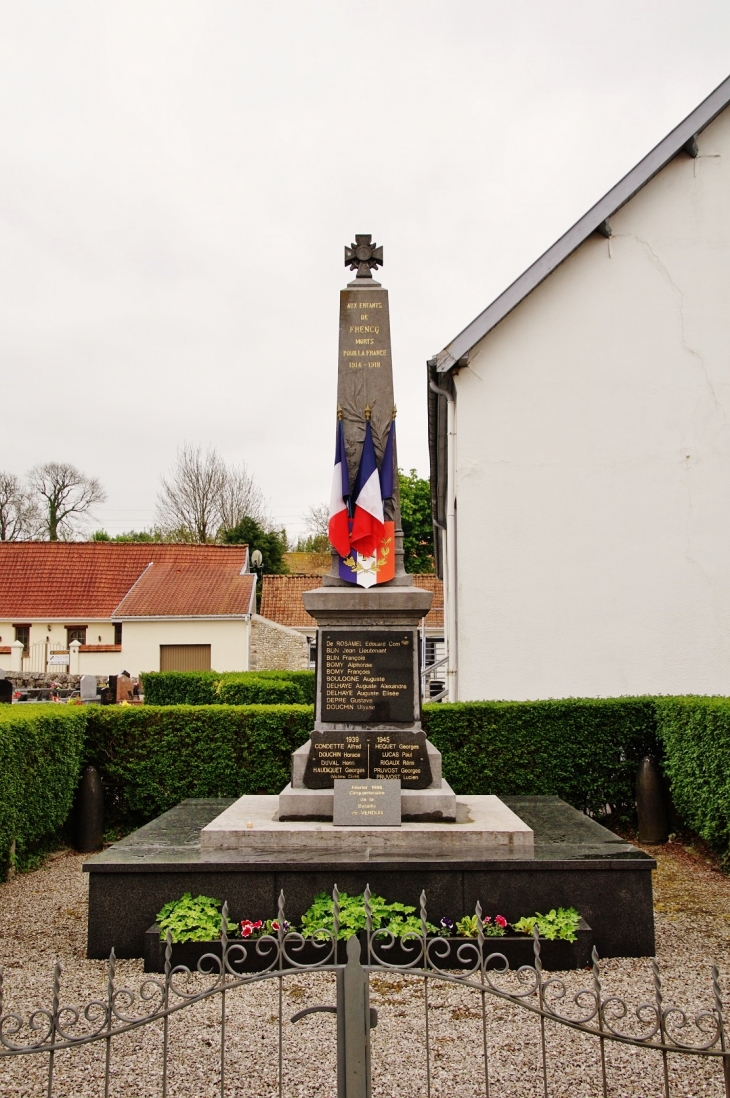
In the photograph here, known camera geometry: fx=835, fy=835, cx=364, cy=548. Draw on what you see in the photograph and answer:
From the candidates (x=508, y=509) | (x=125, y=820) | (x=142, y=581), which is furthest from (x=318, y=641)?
(x=142, y=581)

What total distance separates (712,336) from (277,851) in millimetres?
9924

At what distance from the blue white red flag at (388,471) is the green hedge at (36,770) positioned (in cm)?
406

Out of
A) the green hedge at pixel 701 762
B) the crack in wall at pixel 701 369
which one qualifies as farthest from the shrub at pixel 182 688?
the green hedge at pixel 701 762

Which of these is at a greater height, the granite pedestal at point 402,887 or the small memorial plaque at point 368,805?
the small memorial plaque at point 368,805

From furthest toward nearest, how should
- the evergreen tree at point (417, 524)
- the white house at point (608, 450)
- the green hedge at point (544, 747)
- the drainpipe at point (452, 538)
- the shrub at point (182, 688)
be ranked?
1. the evergreen tree at point (417, 524)
2. the shrub at point (182, 688)
3. the drainpipe at point (452, 538)
4. the white house at point (608, 450)
5. the green hedge at point (544, 747)

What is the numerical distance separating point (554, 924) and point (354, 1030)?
10.3 ft

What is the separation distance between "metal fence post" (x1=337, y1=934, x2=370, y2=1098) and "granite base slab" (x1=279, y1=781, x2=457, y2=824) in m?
3.53

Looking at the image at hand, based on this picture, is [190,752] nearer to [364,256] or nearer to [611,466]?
[364,256]

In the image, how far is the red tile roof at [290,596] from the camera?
33.7 m

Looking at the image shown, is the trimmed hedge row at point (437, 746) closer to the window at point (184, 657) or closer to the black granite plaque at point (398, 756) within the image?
the black granite plaque at point (398, 756)

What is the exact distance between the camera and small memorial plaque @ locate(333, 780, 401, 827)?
6.18m

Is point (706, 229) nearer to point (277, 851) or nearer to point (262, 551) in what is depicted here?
point (277, 851)

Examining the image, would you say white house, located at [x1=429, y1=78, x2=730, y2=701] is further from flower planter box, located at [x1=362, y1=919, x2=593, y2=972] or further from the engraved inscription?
flower planter box, located at [x1=362, y1=919, x2=593, y2=972]

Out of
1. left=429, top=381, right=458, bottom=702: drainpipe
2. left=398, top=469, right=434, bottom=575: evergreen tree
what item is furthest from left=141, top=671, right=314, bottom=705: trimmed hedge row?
left=398, top=469, right=434, bottom=575: evergreen tree
